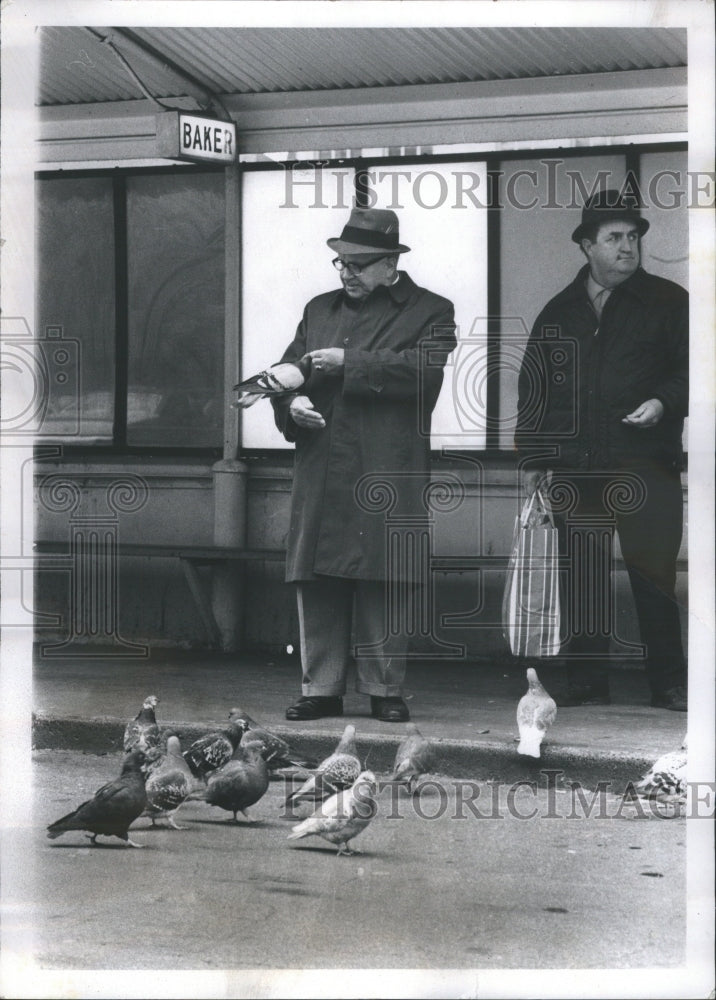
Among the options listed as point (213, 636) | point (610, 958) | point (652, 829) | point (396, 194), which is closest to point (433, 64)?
point (396, 194)

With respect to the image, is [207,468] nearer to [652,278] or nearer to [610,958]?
[652,278]

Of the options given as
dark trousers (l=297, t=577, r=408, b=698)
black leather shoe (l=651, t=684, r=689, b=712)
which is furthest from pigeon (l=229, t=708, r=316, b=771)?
black leather shoe (l=651, t=684, r=689, b=712)

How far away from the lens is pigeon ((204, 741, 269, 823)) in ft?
17.5

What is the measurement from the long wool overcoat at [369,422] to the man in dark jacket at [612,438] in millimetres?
423

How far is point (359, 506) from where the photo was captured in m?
5.48

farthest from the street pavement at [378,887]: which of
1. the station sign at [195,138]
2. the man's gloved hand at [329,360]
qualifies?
the station sign at [195,138]

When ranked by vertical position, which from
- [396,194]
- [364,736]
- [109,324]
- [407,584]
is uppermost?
[396,194]

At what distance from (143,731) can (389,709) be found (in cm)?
94

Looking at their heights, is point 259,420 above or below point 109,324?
below

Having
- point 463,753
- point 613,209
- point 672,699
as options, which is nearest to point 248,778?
point 463,753

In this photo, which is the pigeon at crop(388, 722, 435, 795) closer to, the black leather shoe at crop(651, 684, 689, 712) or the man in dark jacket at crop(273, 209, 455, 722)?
the man in dark jacket at crop(273, 209, 455, 722)

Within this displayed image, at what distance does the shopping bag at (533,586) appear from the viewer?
18.5 feet

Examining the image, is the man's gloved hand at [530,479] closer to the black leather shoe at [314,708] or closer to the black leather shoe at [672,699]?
the black leather shoe at [672,699]

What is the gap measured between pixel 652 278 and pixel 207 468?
6.22ft
